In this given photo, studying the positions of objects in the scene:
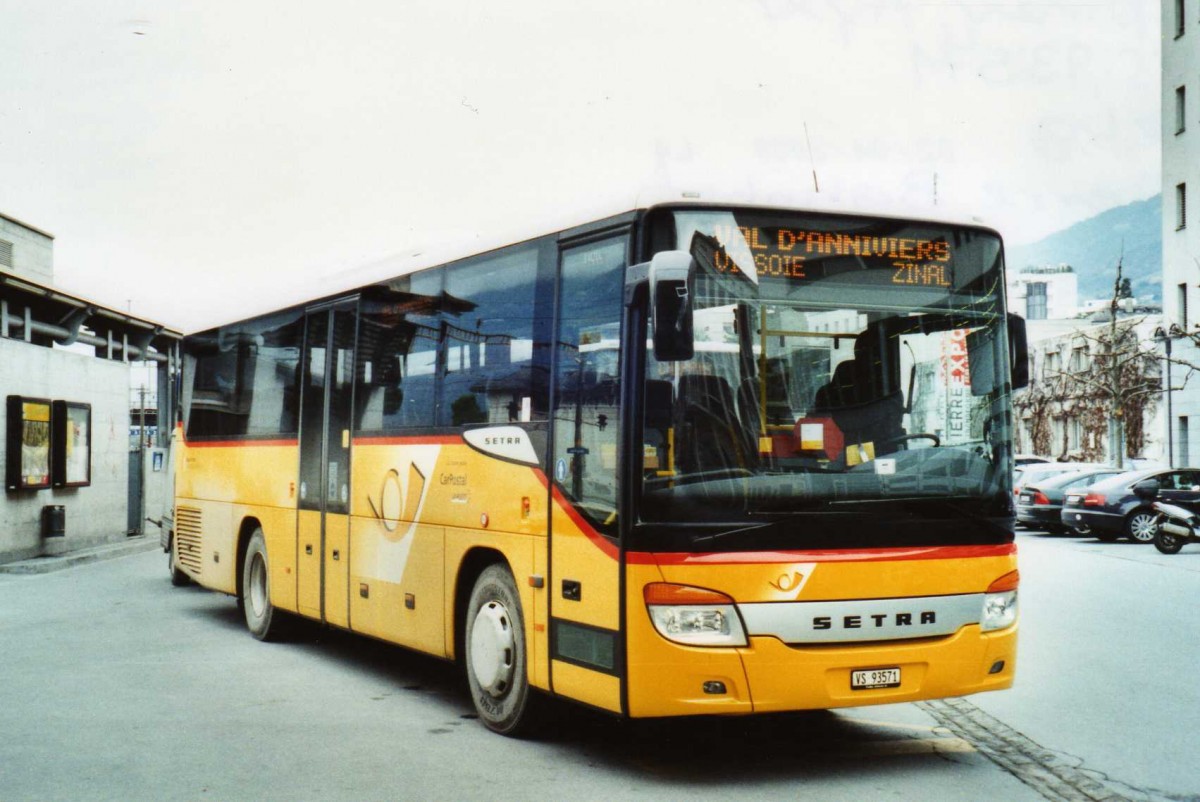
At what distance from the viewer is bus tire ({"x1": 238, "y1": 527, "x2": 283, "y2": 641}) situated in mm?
12891

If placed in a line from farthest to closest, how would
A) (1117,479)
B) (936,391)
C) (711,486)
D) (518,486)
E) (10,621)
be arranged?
(1117,479), (10,621), (518,486), (936,391), (711,486)

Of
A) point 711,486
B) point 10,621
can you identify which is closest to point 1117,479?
point 10,621

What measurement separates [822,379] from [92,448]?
69.1 feet

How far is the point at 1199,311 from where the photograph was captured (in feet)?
161

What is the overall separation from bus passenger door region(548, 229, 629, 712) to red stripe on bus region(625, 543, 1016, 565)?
27 centimetres

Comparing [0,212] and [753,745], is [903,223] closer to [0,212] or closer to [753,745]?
[753,745]

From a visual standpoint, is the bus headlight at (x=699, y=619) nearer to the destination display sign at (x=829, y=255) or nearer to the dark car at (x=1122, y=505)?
the destination display sign at (x=829, y=255)

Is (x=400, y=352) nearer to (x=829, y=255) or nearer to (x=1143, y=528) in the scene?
(x=829, y=255)

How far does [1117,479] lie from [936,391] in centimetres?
2377

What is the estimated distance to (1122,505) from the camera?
28.5 meters

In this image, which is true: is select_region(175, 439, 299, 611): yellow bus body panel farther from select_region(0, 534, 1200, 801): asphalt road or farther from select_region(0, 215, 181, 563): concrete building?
select_region(0, 215, 181, 563): concrete building

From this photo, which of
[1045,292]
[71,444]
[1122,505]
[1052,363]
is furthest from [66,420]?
[1045,292]

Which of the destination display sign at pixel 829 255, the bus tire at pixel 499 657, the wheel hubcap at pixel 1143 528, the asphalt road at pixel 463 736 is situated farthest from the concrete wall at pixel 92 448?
the wheel hubcap at pixel 1143 528

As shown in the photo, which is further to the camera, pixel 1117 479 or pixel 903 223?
pixel 1117 479
